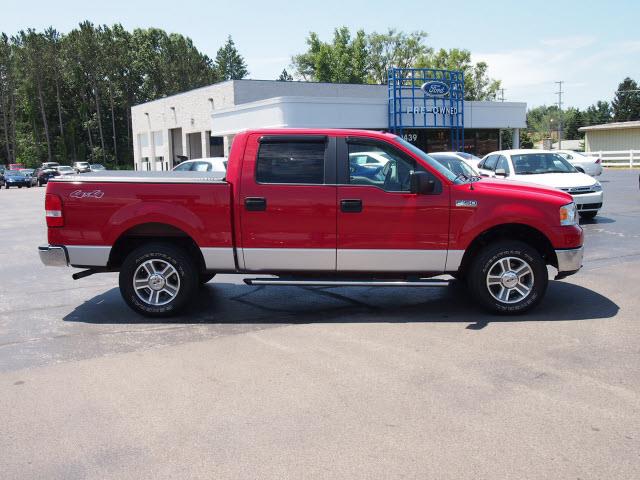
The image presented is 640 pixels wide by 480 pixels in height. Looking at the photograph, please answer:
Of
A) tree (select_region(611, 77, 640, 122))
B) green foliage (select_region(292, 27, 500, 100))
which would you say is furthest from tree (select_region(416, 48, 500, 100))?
tree (select_region(611, 77, 640, 122))

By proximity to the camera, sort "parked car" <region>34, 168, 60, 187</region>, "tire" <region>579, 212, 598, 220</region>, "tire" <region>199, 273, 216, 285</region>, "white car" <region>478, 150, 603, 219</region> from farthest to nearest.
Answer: "parked car" <region>34, 168, 60, 187</region>
"tire" <region>579, 212, 598, 220</region>
"white car" <region>478, 150, 603, 219</region>
"tire" <region>199, 273, 216, 285</region>

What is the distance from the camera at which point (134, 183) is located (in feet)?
22.3

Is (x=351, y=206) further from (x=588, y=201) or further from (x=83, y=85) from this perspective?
(x=83, y=85)

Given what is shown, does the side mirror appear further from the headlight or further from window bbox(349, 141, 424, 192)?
the headlight

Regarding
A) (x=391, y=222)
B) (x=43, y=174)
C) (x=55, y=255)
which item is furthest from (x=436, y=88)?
(x=43, y=174)

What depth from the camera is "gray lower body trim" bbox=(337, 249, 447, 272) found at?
6.71 m

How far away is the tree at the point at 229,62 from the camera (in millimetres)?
104062

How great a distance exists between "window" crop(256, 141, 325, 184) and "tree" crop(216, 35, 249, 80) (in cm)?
10062

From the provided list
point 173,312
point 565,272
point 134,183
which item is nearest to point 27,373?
point 173,312

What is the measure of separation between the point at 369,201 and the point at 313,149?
0.85 meters

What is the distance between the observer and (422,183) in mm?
6535

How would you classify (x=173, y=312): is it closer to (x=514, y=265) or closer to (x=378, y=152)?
(x=378, y=152)

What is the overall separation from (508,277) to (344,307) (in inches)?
74.3

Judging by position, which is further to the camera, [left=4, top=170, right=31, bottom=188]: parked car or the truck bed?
[left=4, top=170, right=31, bottom=188]: parked car
